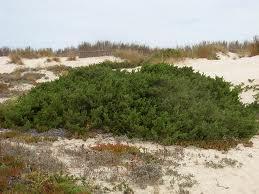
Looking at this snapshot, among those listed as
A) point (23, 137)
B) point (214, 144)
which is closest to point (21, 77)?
point (23, 137)

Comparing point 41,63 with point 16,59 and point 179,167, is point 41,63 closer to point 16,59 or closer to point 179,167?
point 16,59

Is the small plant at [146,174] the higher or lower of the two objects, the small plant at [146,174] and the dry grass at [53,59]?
the lower

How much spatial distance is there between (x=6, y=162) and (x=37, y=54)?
17.9 metres

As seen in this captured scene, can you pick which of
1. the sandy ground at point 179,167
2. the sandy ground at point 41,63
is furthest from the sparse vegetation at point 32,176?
the sandy ground at point 41,63

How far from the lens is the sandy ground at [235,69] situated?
1610cm

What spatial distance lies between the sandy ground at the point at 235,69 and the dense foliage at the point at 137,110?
3290 mm

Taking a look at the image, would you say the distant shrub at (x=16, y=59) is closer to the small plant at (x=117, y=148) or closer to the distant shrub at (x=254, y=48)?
the distant shrub at (x=254, y=48)

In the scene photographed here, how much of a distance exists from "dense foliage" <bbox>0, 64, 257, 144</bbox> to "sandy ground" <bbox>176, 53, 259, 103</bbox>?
329cm

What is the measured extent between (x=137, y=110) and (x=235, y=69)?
7.47 meters

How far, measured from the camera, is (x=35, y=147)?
9445 mm

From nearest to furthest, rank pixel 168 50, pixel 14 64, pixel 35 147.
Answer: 1. pixel 35 147
2. pixel 168 50
3. pixel 14 64

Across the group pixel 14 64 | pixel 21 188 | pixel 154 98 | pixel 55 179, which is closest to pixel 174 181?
pixel 55 179

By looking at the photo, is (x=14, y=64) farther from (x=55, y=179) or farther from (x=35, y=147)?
(x=55, y=179)

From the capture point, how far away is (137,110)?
11023 millimetres
